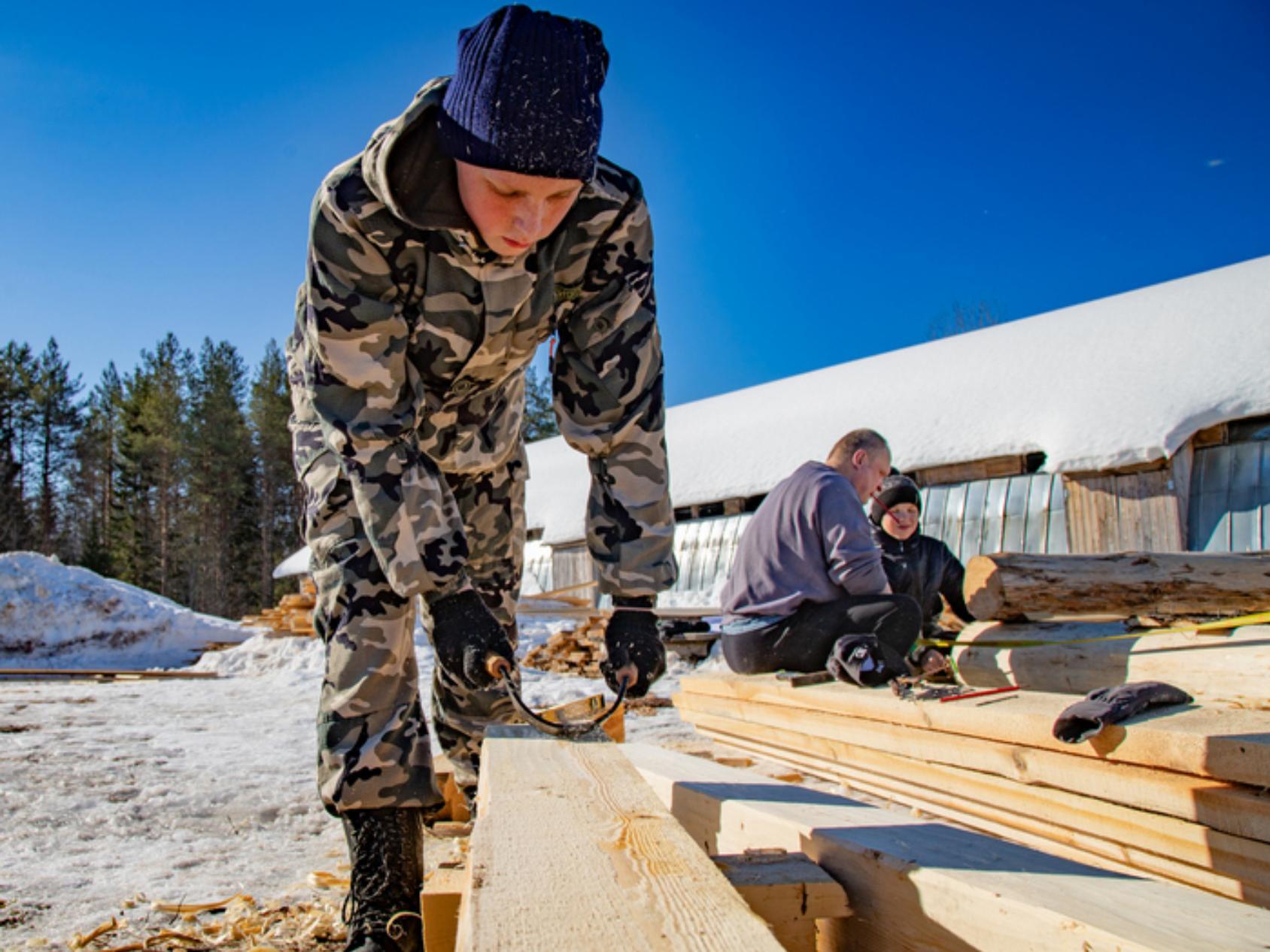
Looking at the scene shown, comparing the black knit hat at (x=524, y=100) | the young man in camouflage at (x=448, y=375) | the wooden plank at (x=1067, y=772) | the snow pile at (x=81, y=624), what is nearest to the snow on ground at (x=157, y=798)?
the young man in camouflage at (x=448, y=375)

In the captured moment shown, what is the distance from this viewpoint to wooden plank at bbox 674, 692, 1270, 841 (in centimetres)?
185

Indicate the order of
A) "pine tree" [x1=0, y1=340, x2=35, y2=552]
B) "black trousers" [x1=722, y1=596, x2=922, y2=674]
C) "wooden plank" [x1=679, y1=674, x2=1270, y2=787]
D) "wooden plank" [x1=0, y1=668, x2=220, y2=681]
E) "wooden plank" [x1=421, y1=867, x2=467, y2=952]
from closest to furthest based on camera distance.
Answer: "wooden plank" [x1=421, y1=867, x2=467, y2=952], "wooden plank" [x1=679, y1=674, x2=1270, y2=787], "black trousers" [x1=722, y1=596, x2=922, y2=674], "wooden plank" [x1=0, y1=668, x2=220, y2=681], "pine tree" [x1=0, y1=340, x2=35, y2=552]

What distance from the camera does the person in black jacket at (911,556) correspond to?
232 inches

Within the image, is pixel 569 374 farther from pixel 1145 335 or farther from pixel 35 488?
pixel 35 488

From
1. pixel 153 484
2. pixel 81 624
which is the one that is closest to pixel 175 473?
pixel 153 484

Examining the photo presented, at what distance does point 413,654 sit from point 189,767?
8.81ft

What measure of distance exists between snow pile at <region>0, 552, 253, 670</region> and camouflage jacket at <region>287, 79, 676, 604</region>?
14565mm

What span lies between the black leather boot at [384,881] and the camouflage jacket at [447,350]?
51cm

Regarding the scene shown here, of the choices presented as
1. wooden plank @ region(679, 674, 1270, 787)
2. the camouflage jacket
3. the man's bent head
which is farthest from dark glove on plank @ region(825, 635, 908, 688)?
the camouflage jacket

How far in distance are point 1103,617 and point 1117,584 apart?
2.09 feet

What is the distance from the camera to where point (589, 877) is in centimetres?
116

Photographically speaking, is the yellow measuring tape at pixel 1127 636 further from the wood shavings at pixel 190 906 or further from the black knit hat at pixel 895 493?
the wood shavings at pixel 190 906

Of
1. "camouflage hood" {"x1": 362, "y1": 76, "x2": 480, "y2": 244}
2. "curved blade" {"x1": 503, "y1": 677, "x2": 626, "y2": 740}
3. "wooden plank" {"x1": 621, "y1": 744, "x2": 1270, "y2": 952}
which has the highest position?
"camouflage hood" {"x1": 362, "y1": 76, "x2": 480, "y2": 244}

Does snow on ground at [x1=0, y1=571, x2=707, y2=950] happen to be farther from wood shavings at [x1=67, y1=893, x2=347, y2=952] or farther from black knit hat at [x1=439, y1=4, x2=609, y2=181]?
black knit hat at [x1=439, y1=4, x2=609, y2=181]
